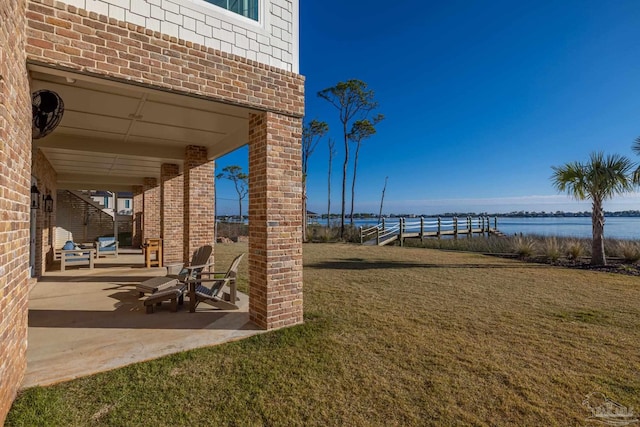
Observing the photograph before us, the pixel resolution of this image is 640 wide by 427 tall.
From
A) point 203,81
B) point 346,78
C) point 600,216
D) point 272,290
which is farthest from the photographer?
point 346,78

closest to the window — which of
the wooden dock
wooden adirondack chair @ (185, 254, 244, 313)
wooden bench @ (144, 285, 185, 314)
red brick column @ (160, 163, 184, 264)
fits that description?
wooden adirondack chair @ (185, 254, 244, 313)

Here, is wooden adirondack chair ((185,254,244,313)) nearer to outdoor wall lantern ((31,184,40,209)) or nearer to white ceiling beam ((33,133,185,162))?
white ceiling beam ((33,133,185,162))

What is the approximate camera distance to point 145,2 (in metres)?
3.35

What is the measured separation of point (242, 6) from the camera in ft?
13.0

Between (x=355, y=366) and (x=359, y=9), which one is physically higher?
(x=359, y=9)

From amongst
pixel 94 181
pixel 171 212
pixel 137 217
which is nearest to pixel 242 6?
pixel 171 212

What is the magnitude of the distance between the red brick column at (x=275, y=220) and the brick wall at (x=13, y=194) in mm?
2284

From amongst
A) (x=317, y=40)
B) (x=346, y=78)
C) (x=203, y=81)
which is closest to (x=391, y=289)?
(x=203, y=81)

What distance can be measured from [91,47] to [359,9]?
369 inches

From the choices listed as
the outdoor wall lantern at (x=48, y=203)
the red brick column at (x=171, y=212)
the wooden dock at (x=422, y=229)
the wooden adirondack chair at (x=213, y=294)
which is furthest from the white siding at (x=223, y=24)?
the wooden dock at (x=422, y=229)

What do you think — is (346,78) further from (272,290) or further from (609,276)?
(272,290)

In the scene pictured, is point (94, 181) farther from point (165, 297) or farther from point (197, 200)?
point (165, 297)

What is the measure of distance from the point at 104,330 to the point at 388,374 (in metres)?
3.51

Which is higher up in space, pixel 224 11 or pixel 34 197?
pixel 224 11
